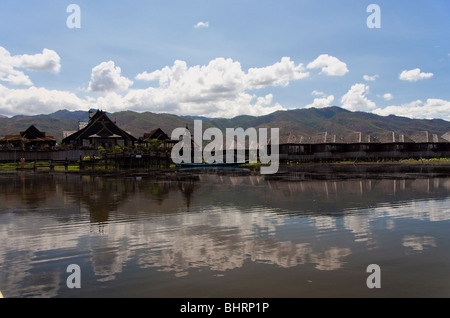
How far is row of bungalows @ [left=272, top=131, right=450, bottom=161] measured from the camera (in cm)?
7669

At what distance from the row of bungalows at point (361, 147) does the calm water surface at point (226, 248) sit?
5727 cm

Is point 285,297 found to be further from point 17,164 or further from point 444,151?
point 444,151

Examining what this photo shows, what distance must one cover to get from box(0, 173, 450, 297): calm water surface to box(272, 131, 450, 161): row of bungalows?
57.3 meters

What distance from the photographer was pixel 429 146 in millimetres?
78562

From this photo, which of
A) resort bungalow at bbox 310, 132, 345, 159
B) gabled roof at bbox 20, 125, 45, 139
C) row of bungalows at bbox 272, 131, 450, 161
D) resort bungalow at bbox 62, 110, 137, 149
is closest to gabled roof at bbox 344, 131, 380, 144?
row of bungalows at bbox 272, 131, 450, 161

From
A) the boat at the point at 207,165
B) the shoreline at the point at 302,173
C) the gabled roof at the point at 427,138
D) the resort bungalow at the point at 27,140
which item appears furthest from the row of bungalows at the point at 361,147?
the resort bungalow at the point at 27,140

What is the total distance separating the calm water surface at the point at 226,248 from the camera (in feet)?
25.9

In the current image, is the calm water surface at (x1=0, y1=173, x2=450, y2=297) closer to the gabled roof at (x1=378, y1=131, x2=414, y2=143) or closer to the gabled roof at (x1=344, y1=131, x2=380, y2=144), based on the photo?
the gabled roof at (x1=344, y1=131, x2=380, y2=144)

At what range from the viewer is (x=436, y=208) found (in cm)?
1794

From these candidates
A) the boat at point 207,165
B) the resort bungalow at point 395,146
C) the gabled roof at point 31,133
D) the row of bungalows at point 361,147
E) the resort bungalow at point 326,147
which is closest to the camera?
the boat at point 207,165

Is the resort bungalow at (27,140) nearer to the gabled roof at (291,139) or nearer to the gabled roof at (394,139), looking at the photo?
the gabled roof at (291,139)

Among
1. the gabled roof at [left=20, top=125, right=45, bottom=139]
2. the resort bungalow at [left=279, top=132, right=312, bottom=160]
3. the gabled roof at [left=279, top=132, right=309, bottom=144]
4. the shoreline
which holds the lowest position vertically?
the shoreline

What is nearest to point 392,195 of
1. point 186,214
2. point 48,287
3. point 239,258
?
point 186,214

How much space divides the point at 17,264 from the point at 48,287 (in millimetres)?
2199
